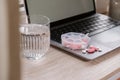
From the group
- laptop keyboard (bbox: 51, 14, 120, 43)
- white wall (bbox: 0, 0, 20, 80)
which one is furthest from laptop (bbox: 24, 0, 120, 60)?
white wall (bbox: 0, 0, 20, 80)

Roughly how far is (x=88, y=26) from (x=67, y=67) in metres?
0.38

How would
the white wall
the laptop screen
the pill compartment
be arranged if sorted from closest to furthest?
the white wall
the pill compartment
the laptop screen

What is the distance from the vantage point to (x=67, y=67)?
2.47ft

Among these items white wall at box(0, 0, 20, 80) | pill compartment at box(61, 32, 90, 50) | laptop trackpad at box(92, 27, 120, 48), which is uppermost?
white wall at box(0, 0, 20, 80)

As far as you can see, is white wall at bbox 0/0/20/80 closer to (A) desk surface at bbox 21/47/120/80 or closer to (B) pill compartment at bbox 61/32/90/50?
(A) desk surface at bbox 21/47/120/80

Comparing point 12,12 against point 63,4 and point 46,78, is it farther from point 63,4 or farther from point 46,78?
point 63,4

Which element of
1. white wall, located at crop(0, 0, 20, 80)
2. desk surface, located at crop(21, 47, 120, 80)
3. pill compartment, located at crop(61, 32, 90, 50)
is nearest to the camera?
white wall, located at crop(0, 0, 20, 80)

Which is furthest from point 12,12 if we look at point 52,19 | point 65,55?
point 52,19

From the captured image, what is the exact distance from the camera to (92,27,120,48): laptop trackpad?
2.96 feet

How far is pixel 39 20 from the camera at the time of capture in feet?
2.96

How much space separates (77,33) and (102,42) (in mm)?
101

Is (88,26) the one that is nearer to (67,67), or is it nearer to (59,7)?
(59,7)

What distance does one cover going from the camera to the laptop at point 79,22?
35.3 inches

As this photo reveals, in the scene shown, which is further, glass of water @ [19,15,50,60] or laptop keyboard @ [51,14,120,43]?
laptop keyboard @ [51,14,120,43]
